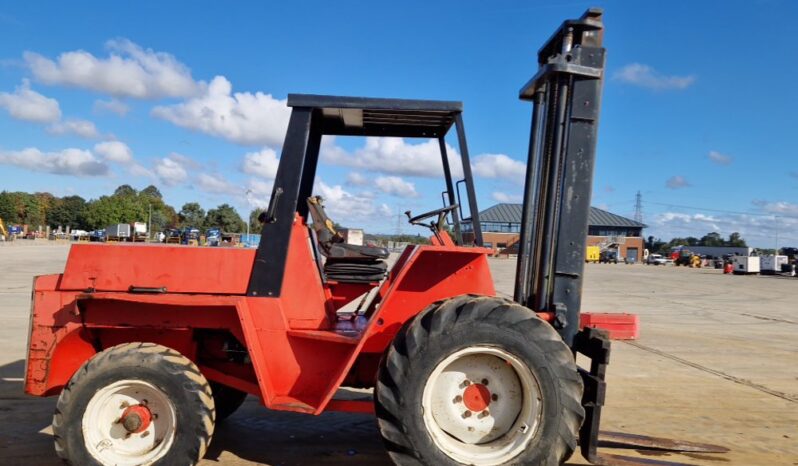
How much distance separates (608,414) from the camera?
6.26m

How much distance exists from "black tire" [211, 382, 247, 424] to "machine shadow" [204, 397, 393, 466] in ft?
0.39

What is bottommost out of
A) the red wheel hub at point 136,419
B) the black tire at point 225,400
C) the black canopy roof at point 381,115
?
the black tire at point 225,400

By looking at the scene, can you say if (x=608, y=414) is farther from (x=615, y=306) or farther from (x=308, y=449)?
(x=615, y=306)

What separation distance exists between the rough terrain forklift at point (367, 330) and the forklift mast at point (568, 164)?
0.01m

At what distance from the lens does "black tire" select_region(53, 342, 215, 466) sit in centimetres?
400

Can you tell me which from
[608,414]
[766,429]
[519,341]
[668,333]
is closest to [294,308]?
[519,341]

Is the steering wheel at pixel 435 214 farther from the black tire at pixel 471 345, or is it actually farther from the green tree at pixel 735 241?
the green tree at pixel 735 241

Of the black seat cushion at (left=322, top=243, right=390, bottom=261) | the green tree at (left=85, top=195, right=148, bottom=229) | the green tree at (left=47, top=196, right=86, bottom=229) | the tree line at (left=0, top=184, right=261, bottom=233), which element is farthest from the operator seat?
the green tree at (left=47, top=196, right=86, bottom=229)

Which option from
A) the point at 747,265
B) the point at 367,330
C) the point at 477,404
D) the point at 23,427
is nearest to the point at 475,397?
the point at 477,404

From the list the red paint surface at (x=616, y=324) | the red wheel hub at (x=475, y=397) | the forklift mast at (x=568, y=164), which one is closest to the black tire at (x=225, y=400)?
the red wheel hub at (x=475, y=397)

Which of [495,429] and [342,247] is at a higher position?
[342,247]

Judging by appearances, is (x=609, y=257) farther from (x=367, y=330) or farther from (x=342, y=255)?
(x=367, y=330)

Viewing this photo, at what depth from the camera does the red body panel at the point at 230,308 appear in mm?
4207

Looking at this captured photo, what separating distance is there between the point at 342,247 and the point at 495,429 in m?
1.83
